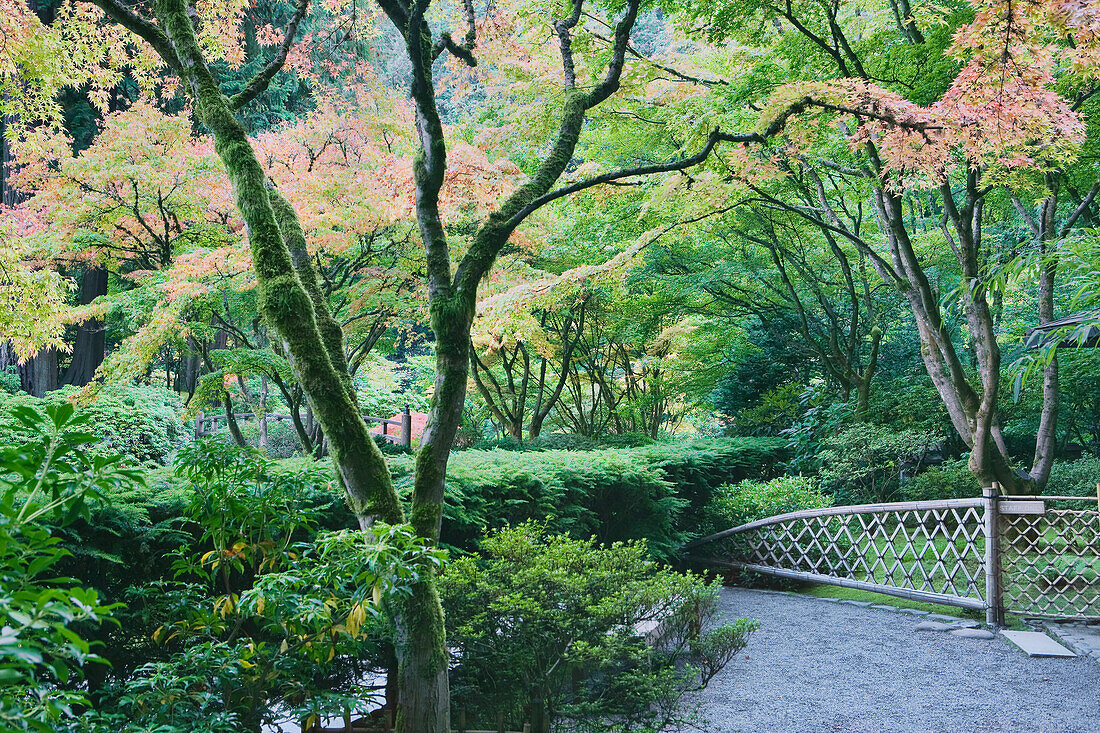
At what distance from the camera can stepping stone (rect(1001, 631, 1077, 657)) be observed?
4.91 metres

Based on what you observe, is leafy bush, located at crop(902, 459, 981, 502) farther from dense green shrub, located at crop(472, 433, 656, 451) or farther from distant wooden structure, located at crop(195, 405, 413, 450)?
distant wooden structure, located at crop(195, 405, 413, 450)

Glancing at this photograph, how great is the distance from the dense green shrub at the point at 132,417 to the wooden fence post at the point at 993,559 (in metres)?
6.62

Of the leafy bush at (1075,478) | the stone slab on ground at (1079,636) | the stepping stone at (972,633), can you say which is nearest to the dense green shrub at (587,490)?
the stepping stone at (972,633)

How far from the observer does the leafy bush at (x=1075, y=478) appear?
852 cm

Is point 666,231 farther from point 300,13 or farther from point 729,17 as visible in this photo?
point 300,13

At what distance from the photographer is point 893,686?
4.53m

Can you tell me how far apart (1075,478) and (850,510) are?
4.77 metres

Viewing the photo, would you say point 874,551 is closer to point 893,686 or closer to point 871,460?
point 871,460

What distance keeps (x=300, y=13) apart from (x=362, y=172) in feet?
12.0

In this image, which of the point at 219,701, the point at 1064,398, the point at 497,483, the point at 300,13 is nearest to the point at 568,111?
the point at 300,13

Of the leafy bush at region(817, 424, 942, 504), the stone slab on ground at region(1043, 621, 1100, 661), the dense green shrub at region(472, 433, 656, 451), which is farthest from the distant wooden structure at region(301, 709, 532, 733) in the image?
the leafy bush at region(817, 424, 942, 504)

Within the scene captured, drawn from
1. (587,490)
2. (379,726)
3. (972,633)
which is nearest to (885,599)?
(972,633)

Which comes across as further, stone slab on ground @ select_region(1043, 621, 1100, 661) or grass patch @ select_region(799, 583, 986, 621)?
grass patch @ select_region(799, 583, 986, 621)

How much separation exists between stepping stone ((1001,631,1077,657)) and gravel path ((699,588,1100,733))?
72mm
